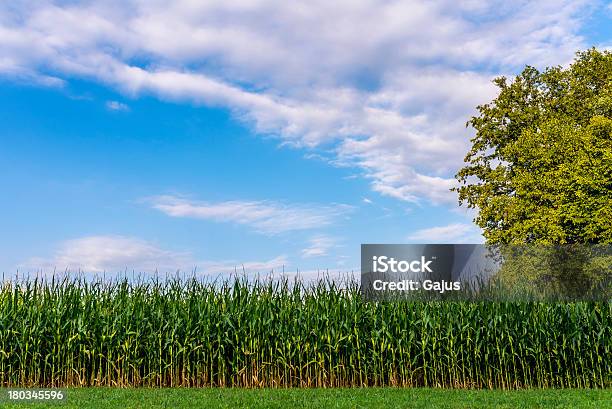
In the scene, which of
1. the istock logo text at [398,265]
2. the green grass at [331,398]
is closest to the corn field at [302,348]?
the green grass at [331,398]

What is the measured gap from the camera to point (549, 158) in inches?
1051

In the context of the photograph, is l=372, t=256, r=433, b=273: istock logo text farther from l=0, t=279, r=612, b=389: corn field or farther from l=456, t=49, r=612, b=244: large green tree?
l=456, t=49, r=612, b=244: large green tree

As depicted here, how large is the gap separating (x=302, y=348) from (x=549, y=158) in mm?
18196

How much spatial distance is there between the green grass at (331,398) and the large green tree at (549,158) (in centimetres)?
1446

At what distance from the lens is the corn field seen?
42.0 feet

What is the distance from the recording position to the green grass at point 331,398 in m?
10.2

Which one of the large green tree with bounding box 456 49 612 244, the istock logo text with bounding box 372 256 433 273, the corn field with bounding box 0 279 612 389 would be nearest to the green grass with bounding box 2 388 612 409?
the corn field with bounding box 0 279 612 389

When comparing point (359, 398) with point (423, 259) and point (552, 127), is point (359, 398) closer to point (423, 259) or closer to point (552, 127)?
point (423, 259)

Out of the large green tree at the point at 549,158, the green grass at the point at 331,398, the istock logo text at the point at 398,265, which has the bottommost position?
the green grass at the point at 331,398

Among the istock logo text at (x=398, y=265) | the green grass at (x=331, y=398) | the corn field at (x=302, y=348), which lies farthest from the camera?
the istock logo text at (x=398, y=265)

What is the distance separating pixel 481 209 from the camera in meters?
28.4

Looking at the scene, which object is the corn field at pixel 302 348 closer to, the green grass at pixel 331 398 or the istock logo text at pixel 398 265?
the green grass at pixel 331 398

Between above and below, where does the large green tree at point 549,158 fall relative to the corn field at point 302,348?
above

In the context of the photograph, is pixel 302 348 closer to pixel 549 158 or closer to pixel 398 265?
pixel 398 265
